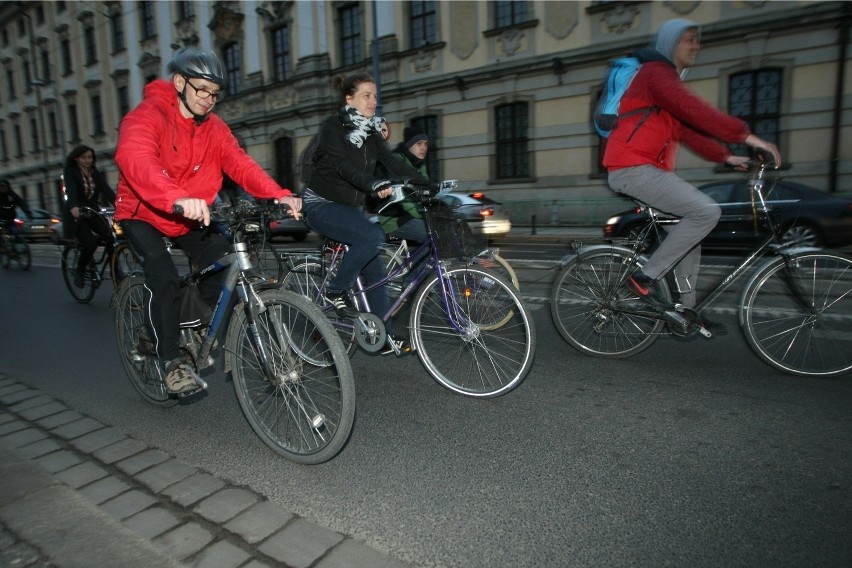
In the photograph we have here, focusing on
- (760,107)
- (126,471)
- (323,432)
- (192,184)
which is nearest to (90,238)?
(192,184)

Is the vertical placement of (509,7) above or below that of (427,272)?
above

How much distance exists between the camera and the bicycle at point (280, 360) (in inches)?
100

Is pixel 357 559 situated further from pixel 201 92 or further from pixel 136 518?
pixel 201 92

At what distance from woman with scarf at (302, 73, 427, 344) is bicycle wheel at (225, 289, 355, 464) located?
1.02 metres

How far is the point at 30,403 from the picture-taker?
3.72 m


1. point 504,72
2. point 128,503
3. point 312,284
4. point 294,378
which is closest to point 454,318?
point 294,378

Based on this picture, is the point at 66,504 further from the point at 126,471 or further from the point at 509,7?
the point at 509,7

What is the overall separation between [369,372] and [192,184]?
5.72 feet

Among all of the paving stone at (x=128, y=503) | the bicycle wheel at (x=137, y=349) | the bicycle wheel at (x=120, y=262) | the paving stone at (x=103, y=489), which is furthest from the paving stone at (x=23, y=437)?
the bicycle wheel at (x=120, y=262)

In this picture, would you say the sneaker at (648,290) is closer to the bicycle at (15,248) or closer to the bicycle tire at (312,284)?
the bicycle tire at (312,284)

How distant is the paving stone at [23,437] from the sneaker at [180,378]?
0.74 metres

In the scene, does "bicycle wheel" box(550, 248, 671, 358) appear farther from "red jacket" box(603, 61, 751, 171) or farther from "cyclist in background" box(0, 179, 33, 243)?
"cyclist in background" box(0, 179, 33, 243)

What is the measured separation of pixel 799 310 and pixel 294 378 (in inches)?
119

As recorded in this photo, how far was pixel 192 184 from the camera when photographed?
3205 millimetres
